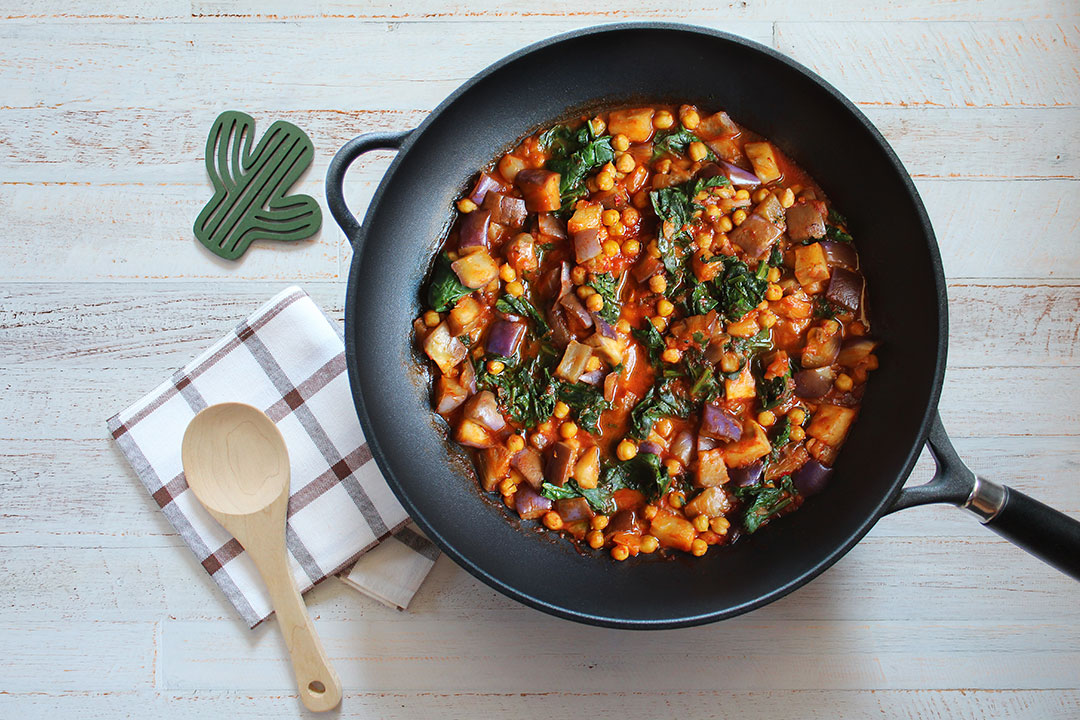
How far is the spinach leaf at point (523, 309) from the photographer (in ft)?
9.72

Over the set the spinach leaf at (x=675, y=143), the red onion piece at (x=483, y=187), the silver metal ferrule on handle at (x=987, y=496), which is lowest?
the silver metal ferrule on handle at (x=987, y=496)

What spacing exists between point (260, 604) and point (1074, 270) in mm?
3575

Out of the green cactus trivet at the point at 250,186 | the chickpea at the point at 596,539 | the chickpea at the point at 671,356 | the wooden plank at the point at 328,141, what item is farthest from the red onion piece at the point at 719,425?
the green cactus trivet at the point at 250,186

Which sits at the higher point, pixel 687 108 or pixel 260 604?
pixel 687 108

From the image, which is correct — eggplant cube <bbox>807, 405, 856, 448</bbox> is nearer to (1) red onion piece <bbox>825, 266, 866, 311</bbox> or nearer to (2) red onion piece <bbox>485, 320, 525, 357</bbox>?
(1) red onion piece <bbox>825, 266, 866, 311</bbox>

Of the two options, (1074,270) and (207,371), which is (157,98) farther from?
(1074,270)

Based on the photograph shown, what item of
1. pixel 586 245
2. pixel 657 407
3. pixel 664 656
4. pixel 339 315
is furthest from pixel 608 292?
pixel 664 656

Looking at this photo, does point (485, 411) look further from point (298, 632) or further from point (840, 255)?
point (840, 255)

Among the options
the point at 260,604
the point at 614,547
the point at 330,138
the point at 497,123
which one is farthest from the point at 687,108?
the point at 260,604

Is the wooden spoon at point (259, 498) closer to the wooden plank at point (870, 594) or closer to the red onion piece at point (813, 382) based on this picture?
the wooden plank at point (870, 594)

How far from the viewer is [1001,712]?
3.24 m

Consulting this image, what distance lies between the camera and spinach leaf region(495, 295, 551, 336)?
9.72 feet

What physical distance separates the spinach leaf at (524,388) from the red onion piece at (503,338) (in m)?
0.05

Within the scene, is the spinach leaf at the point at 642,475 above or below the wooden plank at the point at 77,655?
above
